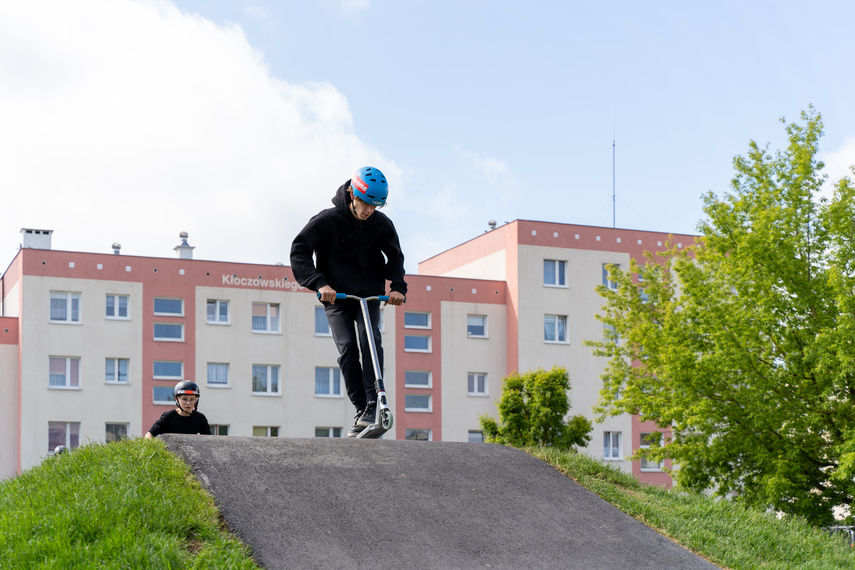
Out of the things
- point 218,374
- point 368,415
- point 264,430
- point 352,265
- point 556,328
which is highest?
point 352,265

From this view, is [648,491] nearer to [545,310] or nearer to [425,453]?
[425,453]

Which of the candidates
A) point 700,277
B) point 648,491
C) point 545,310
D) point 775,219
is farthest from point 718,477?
point 545,310

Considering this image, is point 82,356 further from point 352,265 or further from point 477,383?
point 352,265

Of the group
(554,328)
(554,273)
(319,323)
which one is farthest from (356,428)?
(554,273)

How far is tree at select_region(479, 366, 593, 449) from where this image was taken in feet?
127

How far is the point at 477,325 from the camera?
55344mm

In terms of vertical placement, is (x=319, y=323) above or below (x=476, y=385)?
above

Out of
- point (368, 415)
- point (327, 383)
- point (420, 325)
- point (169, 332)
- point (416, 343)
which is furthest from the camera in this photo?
point (420, 325)

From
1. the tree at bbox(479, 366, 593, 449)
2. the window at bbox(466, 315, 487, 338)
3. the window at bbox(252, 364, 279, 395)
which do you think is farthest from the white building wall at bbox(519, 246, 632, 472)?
the tree at bbox(479, 366, 593, 449)

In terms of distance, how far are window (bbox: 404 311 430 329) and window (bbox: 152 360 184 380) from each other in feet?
39.1

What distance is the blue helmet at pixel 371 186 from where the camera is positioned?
28.1 feet

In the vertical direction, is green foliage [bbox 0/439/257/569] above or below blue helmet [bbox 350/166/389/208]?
below

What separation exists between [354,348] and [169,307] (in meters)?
42.8

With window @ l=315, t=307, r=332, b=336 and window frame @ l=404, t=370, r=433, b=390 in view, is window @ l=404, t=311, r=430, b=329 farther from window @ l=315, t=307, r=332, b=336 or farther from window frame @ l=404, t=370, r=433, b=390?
window @ l=315, t=307, r=332, b=336
